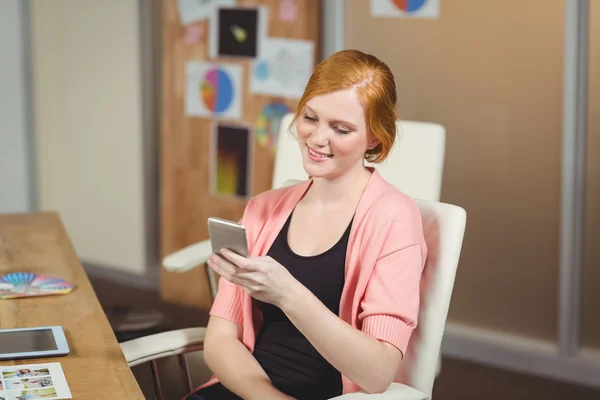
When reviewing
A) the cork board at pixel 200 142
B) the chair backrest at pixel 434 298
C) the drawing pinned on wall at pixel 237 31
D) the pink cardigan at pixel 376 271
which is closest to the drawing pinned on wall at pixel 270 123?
the cork board at pixel 200 142

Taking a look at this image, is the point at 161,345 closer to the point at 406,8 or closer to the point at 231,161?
the point at 406,8

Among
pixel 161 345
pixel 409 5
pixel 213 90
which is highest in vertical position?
pixel 409 5

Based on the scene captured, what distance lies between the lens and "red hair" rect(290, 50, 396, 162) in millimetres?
1601

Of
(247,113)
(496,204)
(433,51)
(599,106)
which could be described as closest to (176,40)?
(247,113)

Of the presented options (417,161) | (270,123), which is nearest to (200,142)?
(270,123)

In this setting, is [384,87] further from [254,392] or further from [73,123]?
[73,123]

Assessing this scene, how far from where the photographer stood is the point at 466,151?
11.0 ft

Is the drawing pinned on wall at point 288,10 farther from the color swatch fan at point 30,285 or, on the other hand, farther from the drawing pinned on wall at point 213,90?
the color swatch fan at point 30,285

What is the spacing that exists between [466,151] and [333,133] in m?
1.82

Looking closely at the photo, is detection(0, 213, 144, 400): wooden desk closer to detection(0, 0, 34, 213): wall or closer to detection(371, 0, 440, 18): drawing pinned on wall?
detection(371, 0, 440, 18): drawing pinned on wall

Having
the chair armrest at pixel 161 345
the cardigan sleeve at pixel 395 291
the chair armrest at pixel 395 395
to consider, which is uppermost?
the cardigan sleeve at pixel 395 291

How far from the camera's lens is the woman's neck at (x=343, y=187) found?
170 centimetres

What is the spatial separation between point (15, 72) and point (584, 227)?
3.04 metres

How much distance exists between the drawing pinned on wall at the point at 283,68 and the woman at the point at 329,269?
1883 millimetres
